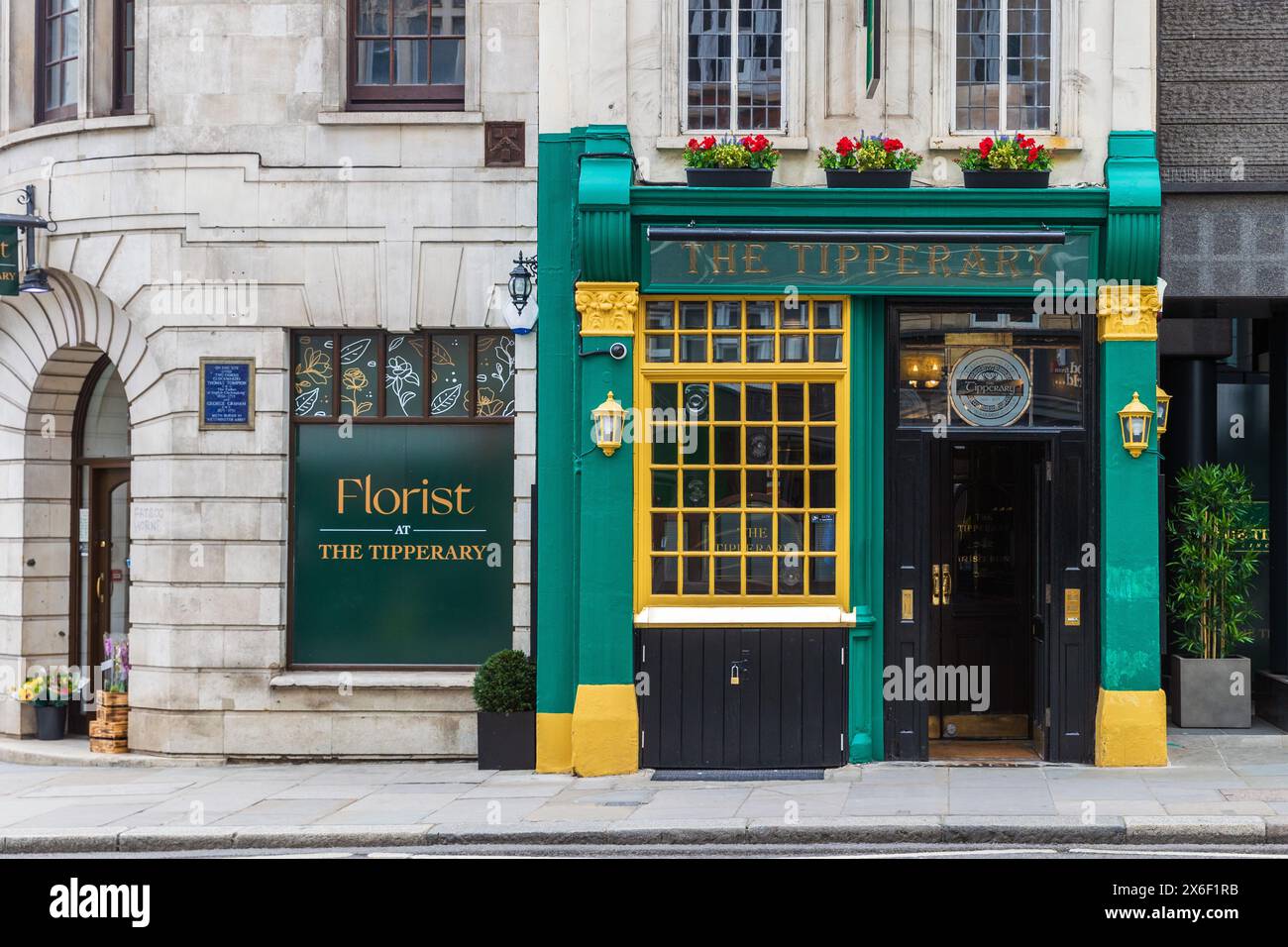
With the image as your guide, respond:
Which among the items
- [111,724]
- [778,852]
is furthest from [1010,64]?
[111,724]

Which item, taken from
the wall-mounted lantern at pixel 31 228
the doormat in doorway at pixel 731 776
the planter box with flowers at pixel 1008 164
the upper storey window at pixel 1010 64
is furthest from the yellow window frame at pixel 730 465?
the wall-mounted lantern at pixel 31 228

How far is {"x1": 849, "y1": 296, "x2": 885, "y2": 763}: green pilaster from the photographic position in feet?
43.7

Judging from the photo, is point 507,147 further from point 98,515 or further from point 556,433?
point 98,515

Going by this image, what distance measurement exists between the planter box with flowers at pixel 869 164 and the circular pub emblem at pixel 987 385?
164 cm

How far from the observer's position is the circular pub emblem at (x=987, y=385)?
13383 millimetres

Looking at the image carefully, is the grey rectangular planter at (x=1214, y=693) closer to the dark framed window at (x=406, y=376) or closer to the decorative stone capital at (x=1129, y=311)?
the decorative stone capital at (x=1129, y=311)

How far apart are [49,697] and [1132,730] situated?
10.3m

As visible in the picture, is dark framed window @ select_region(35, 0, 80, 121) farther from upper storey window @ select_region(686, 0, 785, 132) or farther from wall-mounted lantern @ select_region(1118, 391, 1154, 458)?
wall-mounted lantern @ select_region(1118, 391, 1154, 458)

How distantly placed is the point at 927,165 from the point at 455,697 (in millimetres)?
6277

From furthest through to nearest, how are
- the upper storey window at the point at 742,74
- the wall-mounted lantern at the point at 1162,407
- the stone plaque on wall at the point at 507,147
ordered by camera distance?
the stone plaque on wall at the point at 507,147
the wall-mounted lantern at the point at 1162,407
the upper storey window at the point at 742,74

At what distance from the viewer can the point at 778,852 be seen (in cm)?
1048

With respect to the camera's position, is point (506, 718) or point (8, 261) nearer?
point (506, 718)

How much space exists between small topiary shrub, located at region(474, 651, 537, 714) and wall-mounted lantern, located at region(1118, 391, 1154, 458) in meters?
5.43

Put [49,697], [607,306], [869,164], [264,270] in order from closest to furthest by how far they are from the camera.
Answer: [869,164] → [607,306] → [264,270] → [49,697]
